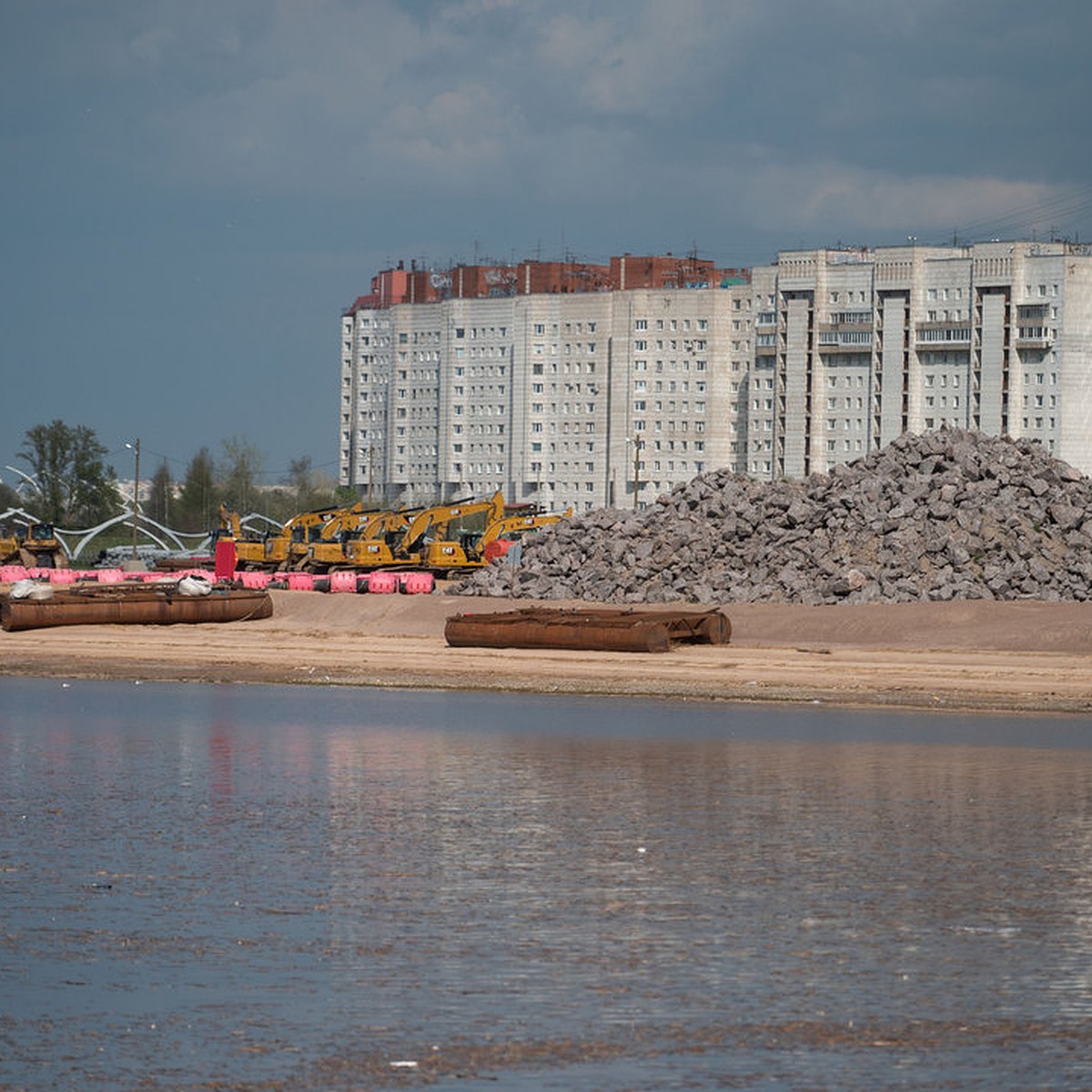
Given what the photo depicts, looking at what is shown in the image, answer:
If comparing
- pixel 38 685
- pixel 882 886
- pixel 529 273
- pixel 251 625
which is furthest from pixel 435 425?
pixel 882 886

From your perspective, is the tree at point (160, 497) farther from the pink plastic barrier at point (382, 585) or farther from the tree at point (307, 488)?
the pink plastic barrier at point (382, 585)

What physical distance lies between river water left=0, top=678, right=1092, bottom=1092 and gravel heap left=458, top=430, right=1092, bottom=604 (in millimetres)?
19248

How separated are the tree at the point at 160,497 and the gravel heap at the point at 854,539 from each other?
358ft

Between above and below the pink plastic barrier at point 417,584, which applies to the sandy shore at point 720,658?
below

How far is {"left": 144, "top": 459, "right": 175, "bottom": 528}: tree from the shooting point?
163m

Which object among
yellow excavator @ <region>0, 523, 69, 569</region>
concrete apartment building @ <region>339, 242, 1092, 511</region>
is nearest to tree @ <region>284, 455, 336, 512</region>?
concrete apartment building @ <region>339, 242, 1092, 511</region>

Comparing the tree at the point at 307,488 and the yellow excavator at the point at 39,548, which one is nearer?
the yellow excavator at the point at 39,548

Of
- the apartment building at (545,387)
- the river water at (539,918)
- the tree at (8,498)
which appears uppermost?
the apartment building at (545,387)

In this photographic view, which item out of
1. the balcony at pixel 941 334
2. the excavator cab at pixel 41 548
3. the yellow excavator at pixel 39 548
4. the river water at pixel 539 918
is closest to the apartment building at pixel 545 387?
Result: the balcony at pixel 941 334

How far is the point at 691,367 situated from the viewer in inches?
6284

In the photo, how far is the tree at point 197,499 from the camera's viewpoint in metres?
148

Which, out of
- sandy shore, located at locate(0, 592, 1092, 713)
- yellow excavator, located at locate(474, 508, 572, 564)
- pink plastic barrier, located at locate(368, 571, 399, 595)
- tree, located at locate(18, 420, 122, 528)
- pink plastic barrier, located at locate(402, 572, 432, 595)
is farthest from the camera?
tree, located at locate(18, 420, 122, 528)

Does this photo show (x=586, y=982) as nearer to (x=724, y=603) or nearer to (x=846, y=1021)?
(x=846, y=1021)

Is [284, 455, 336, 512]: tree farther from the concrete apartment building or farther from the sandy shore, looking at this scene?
the sandy shore
